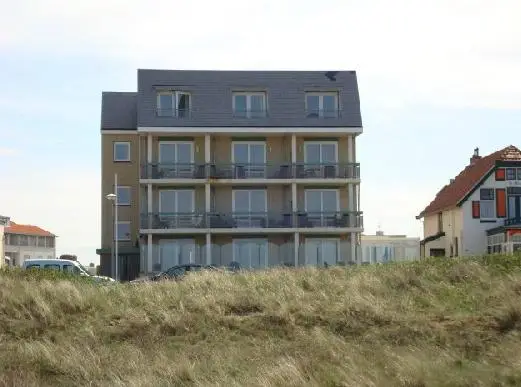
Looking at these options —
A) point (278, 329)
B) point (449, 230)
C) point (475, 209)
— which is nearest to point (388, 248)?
point (449, 230)

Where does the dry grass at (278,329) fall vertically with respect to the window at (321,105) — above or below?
below

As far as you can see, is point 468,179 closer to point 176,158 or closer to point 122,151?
point 176,158

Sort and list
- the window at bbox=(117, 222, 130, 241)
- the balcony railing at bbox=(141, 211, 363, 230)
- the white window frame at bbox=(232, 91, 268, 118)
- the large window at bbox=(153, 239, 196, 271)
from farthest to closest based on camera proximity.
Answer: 1. the window at bbox=(117, 222, 130, 241)
2. the white window frame at bbox=(232, 91, 268, 118)
3. the balcony railing at bbox=(141, 211, 363, 230)
4. the large window at bbox=(153, 239, 196, 271)

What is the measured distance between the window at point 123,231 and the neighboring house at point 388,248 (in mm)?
15404

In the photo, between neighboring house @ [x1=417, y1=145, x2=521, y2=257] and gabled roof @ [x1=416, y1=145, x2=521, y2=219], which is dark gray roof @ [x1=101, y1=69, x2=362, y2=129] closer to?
gabled roof @ [x1=416, y1=145, x2=521, y2=219]

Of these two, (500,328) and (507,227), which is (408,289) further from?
(507,227)

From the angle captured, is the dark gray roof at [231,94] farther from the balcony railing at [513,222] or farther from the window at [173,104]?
the balcony railing at [513,222]

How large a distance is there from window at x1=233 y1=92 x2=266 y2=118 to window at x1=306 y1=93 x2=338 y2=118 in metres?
2.94

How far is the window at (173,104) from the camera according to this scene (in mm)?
53513

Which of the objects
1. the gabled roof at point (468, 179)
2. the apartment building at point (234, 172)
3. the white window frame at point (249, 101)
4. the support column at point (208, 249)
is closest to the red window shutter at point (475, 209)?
the gabled roof at point (468, 179)

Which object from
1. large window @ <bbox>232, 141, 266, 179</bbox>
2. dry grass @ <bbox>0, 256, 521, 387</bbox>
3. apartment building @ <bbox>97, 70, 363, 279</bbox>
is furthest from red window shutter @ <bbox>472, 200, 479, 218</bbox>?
dry grass @ <bbox>0, 256, 521, 387</bbox>

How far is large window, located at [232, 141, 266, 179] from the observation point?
5297cm

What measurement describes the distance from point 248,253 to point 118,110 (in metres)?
13.7

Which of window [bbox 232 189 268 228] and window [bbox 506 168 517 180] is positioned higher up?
window [bbox 506 168 517 180]
